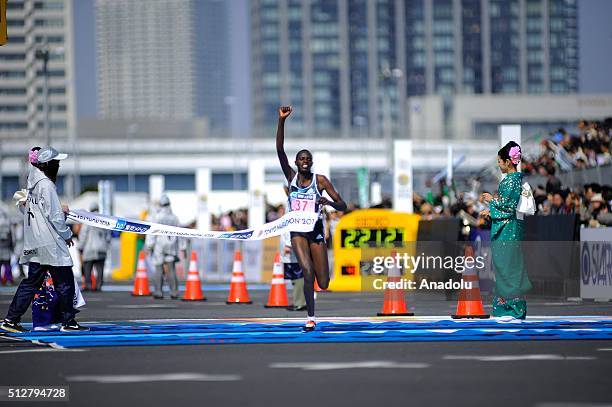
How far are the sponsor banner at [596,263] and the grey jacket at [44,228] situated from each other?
8866 mm

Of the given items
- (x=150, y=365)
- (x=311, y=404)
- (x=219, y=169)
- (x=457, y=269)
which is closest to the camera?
(x=311, y=404)

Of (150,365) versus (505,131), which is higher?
(505,131)

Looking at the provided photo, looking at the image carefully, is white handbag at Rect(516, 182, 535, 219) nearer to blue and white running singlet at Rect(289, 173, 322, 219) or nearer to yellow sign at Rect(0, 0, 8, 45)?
blue and white running singlet at Rect(289, 173, 322, 219)

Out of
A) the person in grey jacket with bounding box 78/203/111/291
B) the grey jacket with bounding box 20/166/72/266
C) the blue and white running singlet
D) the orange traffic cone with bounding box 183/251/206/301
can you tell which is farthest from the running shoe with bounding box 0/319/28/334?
the person in grey jacket with bounding box 78/203/111/291

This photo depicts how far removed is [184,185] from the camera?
436ft

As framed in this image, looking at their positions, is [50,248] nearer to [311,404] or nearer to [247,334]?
[247,334]

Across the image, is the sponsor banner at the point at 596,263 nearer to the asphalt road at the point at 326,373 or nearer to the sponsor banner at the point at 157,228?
the sponsor banner at the point at 157,228

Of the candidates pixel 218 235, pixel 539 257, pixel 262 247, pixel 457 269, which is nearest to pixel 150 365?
pixel 218 235

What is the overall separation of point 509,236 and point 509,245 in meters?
0.10

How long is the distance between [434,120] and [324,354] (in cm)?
14862

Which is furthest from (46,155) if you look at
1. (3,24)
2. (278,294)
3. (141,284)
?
(141,284)

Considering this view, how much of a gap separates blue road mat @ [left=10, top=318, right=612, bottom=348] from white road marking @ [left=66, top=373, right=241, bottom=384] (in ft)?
9.40

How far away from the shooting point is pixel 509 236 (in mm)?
16359

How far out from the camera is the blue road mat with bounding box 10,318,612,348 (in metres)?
14.1
